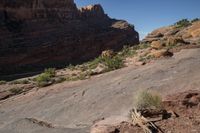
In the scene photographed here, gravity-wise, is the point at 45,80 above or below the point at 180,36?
below

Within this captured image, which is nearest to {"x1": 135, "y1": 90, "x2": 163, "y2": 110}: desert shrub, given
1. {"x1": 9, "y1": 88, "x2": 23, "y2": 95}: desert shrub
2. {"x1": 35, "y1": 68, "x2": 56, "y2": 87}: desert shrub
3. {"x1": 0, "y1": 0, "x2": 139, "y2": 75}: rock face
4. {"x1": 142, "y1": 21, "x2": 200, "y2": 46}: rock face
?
{"x1": 35, "y1": 68, "x2": 56, "y2": 87}: desert shrub

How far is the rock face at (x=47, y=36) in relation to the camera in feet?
162

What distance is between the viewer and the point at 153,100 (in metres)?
11.9

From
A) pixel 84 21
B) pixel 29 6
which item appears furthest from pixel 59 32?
pixel 84 21

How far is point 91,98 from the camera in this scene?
16.0 meters

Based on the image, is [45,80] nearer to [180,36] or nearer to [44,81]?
[44,81]

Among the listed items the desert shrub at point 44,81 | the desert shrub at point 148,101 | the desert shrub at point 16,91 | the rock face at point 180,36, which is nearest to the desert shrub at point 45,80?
the desert shrub at point 44,81

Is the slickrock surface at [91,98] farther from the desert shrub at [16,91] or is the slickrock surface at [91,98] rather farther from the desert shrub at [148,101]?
the desert shrub at [16,91]

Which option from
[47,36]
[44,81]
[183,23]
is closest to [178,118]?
[44,81]

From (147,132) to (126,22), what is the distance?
6806cm

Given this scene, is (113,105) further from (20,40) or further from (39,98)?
Answer: (20,40)

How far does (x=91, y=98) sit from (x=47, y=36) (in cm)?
4089

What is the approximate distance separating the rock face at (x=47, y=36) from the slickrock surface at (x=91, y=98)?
91.7 feet

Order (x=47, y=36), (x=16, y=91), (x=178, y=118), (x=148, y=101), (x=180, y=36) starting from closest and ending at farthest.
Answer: (x=178, y=118)
(x=148, y=101)
(x=16, y=91)
(x=180, y=36)
(x=47, y=36)
